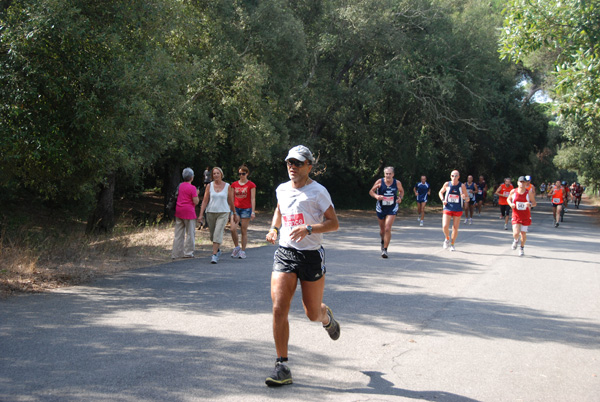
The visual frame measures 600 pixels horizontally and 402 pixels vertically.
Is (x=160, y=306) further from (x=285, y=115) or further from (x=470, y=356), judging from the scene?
(x=285, y=115)

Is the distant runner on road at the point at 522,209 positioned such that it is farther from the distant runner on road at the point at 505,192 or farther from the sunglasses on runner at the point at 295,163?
the sunglasses on runner at the point at 295,163

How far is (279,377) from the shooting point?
14.7 ft

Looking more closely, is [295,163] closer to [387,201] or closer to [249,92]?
[387,201]

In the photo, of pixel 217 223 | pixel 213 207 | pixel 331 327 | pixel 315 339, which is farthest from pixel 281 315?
pixel 213 207

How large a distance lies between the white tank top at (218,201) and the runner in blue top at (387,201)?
3.08 metres

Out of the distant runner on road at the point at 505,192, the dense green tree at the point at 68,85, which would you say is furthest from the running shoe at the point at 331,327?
the distant runner on road at the point at 505,192

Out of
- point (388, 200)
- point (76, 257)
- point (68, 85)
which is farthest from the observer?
point (388, 200)

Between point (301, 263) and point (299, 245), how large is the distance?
0.15m

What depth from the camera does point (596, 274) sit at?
36.1ft

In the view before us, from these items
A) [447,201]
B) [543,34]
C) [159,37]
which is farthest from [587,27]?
[159,37]

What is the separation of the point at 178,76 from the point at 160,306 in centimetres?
922

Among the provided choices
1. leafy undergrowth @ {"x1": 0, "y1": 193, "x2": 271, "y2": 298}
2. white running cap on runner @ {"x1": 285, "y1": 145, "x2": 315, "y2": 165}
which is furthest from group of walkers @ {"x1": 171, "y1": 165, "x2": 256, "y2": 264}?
white running cap on runner @ {"x1": 285, "y1": 145, "x2": 315, "y2": 165}

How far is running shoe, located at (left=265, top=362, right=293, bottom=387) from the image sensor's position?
444 cm

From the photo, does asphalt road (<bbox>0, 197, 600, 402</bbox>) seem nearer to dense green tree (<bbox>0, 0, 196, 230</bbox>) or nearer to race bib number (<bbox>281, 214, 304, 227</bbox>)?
race bib number (<bbox>281, 214, 304, 227</bbox>)
